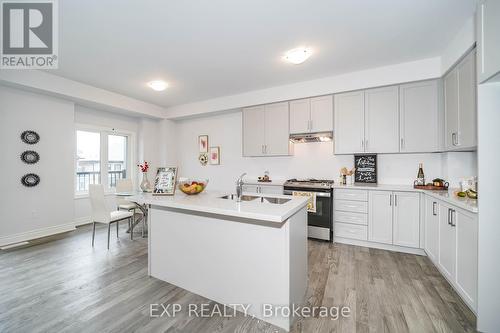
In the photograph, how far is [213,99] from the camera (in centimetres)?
486

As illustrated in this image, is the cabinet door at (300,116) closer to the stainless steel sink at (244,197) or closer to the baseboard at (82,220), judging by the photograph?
the stainless steel sink at (244,197)

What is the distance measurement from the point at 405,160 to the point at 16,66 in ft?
19.7

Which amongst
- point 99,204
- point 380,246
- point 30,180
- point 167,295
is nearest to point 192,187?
point 167,295

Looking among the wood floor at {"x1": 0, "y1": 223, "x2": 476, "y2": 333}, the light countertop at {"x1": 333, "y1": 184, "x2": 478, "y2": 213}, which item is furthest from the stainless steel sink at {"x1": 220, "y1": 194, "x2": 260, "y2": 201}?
the light countertop at {"x1": 333, "y1": 184, "x2": 478, "y2": 213}

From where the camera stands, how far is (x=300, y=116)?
3.94 meters

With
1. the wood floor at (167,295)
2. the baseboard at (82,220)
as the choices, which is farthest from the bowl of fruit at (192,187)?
the baseboard at (82,220)

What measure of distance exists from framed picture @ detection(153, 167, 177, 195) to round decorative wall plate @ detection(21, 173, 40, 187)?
2795mm

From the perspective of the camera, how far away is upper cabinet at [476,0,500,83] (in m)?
1.50

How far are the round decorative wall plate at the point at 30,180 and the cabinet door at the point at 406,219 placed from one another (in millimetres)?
5757

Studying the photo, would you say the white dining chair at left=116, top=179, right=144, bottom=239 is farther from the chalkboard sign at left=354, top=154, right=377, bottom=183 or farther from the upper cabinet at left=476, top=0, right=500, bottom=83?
the upper cabinet at left=476, top=0, right=500, bottom=83

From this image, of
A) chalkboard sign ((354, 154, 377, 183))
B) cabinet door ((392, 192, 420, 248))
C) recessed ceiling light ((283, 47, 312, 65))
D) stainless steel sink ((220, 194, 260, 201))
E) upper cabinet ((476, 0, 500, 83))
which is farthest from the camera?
chalkboard sign ((354, 154, 377, 183))

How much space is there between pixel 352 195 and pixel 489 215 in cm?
177

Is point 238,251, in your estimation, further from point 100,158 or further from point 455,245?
point 100,158

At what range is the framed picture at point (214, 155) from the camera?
208 inches
